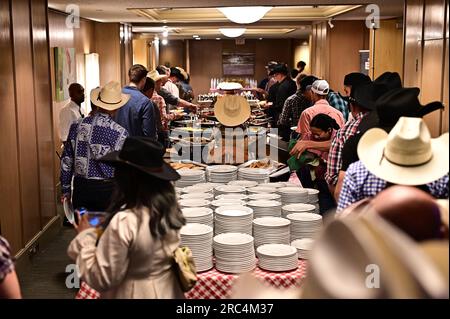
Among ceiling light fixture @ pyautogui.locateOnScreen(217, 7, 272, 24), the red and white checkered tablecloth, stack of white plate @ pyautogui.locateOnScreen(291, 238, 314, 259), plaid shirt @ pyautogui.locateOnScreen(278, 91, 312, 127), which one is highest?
ceiling light fixture @ pyautogui.locateOnScreen(217, 7, 272, 24)

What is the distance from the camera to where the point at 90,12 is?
329 inches

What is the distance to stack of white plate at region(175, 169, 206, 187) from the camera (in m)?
4.68

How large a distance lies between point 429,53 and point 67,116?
364 cm

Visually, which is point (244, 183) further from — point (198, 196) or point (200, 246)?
point (200, 246)

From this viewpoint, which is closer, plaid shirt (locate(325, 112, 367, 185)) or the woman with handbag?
the woman with handbag

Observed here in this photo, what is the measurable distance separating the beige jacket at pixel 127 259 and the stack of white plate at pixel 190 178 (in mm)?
2328

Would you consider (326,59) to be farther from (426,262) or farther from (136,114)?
(426,262)

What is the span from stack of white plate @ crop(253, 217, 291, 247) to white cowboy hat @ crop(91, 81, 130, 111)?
5.09 ft

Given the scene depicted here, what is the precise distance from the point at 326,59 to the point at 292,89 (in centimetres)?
157

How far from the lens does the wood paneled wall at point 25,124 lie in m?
4.71

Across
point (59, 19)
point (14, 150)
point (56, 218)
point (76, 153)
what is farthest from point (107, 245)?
point (59, 19)

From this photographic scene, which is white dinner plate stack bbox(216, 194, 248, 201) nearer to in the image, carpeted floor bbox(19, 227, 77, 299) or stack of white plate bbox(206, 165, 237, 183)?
stack of white plate bbox(206, 165, 237, 183)

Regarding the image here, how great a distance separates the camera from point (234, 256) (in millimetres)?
3082

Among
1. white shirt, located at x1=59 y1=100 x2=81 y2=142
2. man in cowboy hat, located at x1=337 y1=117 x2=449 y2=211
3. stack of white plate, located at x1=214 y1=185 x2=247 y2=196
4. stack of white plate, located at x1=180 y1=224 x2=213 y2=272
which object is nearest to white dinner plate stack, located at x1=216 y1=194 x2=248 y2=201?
stack of white plate, located at x1=214 y1=185 x2=247 y2=196
